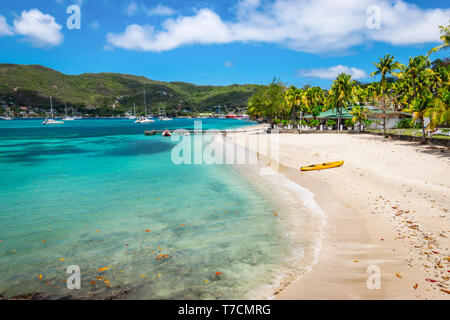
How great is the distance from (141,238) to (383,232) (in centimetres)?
817

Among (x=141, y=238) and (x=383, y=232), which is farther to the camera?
(x=141, y=238)

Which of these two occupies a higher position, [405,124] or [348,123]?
[348,123]

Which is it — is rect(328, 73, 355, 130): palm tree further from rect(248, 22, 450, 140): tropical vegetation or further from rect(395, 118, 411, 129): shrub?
rect(395, 118, 411, 129): shrub

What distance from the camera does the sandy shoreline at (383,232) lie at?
5.53 meters

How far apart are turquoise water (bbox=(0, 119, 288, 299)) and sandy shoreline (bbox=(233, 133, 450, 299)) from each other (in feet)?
4.95

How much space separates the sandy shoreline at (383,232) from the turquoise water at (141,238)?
151 cm

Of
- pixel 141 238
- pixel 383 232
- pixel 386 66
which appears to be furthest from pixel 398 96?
pixel 141 238

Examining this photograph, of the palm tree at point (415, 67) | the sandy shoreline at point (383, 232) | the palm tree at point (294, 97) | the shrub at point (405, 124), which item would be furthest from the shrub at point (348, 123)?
the sandy shoreline at point (383, 232)

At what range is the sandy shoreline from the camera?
553 cm

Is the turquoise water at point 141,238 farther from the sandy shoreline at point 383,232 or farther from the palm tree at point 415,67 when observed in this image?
the palm tree at point 415,67

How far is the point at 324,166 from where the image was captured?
18.1 m

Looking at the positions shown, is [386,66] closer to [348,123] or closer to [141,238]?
[348,123]

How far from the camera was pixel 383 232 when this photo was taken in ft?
26.7
